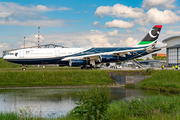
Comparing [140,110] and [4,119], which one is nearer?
[4,119]

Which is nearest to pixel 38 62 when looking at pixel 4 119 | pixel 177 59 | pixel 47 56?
pixel 47 56

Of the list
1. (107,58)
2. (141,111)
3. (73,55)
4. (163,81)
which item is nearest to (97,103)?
(141,111)

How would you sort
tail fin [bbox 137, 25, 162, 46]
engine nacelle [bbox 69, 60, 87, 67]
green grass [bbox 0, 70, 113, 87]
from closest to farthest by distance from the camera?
green grass [bbox 0, 70, 113, 87] < engine nacelle [bbox 69, 60, 87, 67] < tail fin [bbox 137, 25, 162, 46]

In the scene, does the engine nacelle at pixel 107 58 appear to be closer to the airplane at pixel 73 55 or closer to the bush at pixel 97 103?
the airplane at pixel 73 55

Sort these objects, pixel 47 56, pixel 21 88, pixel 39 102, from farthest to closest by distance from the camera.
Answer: pixel 47 56
pixel 21 88
pixel 39 102

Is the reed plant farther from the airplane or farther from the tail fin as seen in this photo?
the tail fin

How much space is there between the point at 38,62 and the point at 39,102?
2427cm

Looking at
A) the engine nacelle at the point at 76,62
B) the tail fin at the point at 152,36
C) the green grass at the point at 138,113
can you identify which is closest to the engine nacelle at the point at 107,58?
the engine nacelle at the point at 76,62

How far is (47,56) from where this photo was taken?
4506 cm

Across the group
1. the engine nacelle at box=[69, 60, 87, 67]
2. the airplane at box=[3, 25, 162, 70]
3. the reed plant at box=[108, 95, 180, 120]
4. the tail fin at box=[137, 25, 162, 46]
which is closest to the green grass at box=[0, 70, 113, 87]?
the engine nacelle at box=[69, 60, 87, 67]

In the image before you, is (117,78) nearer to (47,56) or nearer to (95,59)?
(95,59)

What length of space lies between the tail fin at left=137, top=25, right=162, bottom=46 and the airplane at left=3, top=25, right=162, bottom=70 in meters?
2.66

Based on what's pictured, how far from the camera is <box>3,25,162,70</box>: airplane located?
4469cm

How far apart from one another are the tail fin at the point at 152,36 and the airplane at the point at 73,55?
266cm
